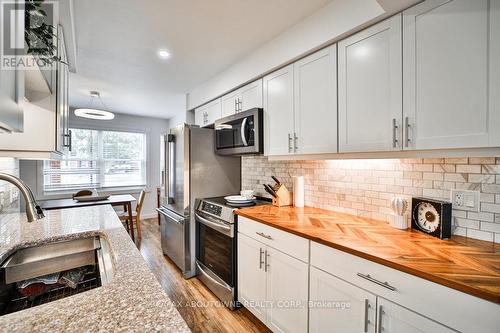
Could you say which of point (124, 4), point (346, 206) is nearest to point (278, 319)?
point (346, 206)

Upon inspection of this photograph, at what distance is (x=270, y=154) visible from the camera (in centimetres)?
221

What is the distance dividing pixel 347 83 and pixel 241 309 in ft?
7.06

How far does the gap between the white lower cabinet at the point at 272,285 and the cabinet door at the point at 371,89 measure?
36.9 inches

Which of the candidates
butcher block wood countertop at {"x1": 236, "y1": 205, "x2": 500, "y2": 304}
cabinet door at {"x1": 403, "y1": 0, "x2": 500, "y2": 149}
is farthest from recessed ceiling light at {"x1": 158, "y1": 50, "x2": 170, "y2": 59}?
cabinet door at {"x1": 403, "y1": 0, "x2": 500, "y2": 149}

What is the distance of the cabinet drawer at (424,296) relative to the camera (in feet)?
2.72

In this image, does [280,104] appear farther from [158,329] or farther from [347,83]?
[158,329]

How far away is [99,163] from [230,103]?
Answer: 13.0 ft

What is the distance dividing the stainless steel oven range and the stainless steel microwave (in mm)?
608

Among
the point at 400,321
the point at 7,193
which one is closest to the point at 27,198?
the point at 7,193

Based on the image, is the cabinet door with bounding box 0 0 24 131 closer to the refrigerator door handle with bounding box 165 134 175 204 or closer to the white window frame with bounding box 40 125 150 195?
the refrigerator door handle with bounding box 165 134 175 204

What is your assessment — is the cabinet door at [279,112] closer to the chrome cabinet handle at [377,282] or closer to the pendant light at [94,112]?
the chrome cabinet handle at [377,282]

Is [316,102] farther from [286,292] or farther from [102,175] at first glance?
[102,175]

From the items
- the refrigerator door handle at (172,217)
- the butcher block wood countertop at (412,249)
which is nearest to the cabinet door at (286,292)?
the butcher block wood countertop at (412,249)

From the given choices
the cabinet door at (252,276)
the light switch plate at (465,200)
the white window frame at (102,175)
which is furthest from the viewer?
the white window frame at (102,175)
